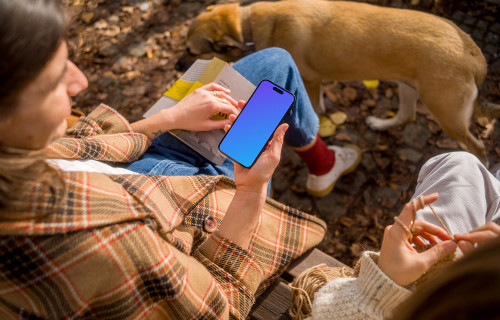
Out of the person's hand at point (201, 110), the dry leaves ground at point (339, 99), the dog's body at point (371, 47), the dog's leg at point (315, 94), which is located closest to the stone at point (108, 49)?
the dry leaves ground at point (339, 99)

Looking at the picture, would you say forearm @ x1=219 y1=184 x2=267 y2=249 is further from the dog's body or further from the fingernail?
the dog's body

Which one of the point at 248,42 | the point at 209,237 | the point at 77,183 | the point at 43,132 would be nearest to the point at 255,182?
the point at 209,237

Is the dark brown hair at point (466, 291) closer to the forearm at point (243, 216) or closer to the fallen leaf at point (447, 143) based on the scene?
the forearm at point (243, 216)

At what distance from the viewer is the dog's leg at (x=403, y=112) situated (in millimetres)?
2697

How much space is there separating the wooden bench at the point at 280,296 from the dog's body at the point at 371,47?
5.40 ft

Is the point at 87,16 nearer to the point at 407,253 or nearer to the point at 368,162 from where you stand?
the point at 368,162

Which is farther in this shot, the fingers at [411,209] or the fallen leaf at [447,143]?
the fallen leaf at [447,143]

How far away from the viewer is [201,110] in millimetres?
1651

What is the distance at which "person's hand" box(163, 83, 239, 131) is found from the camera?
1.65 metres

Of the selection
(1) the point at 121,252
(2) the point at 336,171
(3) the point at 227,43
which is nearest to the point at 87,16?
(3) the point at 227,43

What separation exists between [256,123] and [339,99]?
1.88 m

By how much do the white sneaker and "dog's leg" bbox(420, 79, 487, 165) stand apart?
0.68m

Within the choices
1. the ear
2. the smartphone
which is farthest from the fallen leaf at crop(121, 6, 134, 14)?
the smartphone

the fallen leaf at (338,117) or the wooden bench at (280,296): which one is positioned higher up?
the wooden bench at (280,296)
